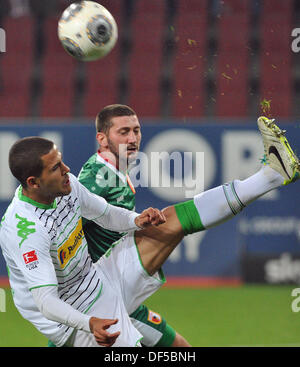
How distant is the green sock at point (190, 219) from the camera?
363 cm

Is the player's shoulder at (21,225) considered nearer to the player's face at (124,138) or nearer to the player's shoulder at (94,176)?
the player's shoulder at (94,176)

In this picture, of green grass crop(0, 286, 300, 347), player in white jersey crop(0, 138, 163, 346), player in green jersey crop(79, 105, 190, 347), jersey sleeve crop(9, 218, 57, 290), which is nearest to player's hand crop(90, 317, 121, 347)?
player in white jersey crop(0, 138, 163, 346)

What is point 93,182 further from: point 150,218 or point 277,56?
point 277,56

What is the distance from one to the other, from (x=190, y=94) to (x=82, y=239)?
762cm

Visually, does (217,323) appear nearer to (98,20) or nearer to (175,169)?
(175,169)

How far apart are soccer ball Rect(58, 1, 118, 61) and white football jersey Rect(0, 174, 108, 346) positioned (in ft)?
3.54

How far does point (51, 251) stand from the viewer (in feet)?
11.0

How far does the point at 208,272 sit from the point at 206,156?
1.54 m

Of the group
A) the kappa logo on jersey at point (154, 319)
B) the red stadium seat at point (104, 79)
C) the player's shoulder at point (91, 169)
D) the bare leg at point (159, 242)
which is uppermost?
the red stadium seat at point (104, 79)

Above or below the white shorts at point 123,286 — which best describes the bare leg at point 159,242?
above

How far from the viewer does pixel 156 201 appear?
8711mm

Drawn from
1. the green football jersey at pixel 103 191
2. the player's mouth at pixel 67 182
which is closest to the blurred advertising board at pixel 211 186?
the green football jersey at pixel 103 191

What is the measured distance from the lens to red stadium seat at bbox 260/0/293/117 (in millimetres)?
10938

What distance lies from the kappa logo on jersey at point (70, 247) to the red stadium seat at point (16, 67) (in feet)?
26.1
